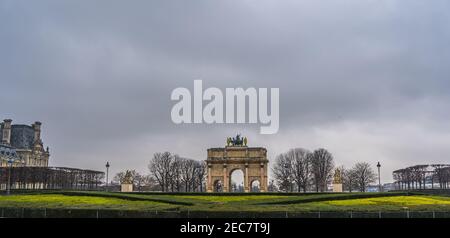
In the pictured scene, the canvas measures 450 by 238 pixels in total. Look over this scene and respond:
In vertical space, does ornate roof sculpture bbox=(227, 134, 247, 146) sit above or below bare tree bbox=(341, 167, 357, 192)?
above

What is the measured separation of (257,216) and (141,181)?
117m

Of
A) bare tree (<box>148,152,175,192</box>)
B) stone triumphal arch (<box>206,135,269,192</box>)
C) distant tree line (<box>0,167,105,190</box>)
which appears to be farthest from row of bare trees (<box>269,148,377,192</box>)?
distant tree line (<box>0,167,105,190</box>)

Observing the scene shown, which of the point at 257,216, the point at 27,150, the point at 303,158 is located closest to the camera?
the point at 257,216

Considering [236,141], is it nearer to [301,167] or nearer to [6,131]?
[301,167]

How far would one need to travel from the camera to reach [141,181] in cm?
13200

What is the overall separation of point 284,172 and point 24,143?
11731 cm

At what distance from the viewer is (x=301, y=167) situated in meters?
93.8

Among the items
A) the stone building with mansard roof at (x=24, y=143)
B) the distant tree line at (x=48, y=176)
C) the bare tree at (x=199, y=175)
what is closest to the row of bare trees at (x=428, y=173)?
the bare tree at (x=199, y=175)

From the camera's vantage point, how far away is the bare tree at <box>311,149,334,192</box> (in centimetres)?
9100

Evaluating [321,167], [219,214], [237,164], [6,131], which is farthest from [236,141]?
[6,131]

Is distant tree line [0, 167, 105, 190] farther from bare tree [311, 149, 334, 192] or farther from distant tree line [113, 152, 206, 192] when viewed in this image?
bare tree [311, 149, 334, 192]

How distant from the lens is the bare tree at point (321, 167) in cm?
9100
